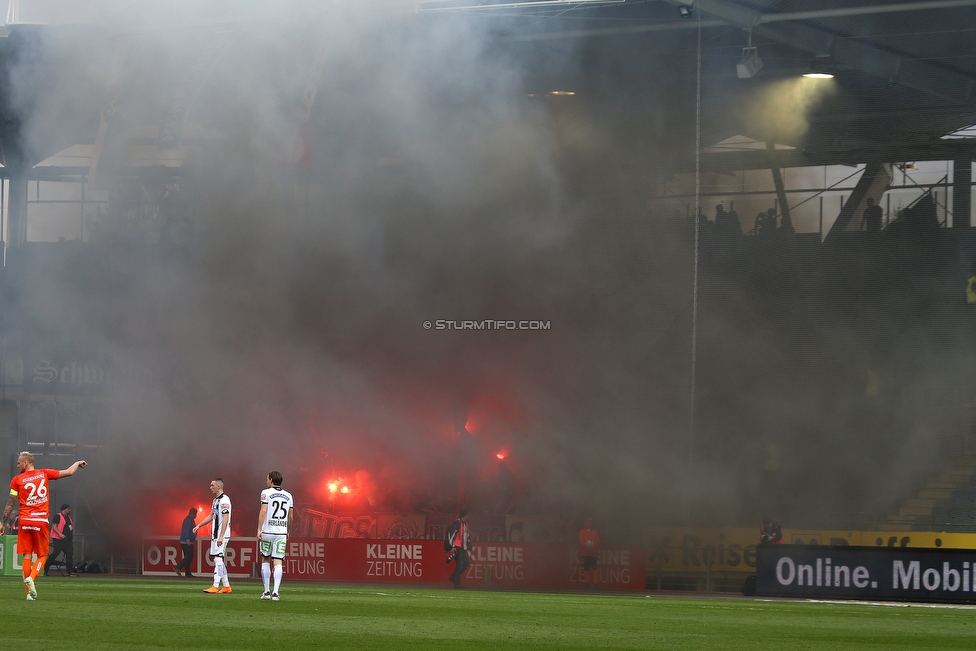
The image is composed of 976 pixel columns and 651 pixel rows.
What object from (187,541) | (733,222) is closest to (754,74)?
(733,222)

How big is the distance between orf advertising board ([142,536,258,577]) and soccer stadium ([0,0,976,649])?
0.07 meters

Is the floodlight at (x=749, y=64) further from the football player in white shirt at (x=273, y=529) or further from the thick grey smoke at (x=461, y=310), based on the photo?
the football player in white shirt at (x=273, y=529)

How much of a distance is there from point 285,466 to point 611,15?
10278 millimetres

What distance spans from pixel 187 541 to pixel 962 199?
1459 centimetres

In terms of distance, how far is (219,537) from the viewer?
13266mm

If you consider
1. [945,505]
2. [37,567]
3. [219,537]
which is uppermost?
[945,505]

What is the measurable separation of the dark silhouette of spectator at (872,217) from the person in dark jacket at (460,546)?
8.98 meters

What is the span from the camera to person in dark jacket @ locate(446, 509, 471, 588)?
57.4ft

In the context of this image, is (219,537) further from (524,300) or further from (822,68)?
(822,68)

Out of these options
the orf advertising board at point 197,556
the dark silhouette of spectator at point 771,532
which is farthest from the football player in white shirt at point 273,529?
the dark silhouette of spectator at point 771,532

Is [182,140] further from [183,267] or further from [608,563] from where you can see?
[608,563]

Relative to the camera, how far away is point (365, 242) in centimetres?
2042

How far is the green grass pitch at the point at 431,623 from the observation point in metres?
7.37

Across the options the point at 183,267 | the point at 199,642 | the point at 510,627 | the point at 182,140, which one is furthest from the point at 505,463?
the point at 199,642
